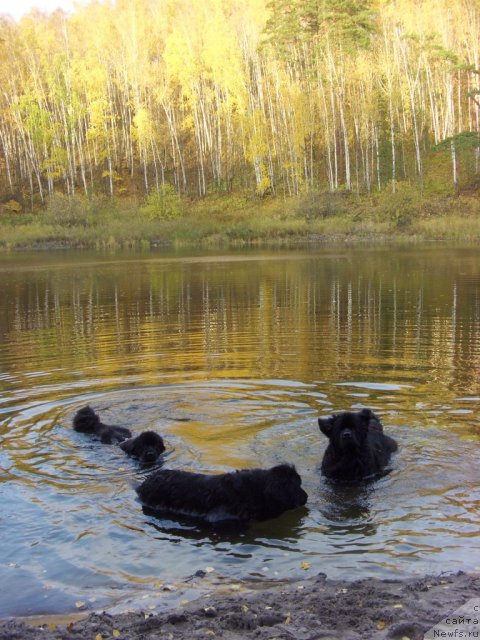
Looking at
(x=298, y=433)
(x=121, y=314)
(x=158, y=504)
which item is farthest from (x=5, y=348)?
(x=158, y=504)

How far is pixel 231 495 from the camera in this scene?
6.46 metres

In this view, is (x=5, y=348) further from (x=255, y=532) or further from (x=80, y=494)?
(x=255, y=532)

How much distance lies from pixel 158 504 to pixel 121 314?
14.3m

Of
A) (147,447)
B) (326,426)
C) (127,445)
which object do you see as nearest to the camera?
(326,426)

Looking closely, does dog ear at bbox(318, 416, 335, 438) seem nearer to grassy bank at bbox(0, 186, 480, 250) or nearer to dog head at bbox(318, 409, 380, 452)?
dog head at bbox(318, 409, 380, 452)

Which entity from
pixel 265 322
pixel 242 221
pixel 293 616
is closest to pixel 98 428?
pixel 293 616

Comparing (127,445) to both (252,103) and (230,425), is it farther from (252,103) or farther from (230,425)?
(252,103)

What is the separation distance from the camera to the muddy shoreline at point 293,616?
431cm

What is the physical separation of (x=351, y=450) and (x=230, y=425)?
2525mm

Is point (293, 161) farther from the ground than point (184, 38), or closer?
closer

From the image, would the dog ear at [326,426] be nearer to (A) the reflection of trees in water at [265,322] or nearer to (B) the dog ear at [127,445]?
(B) the dog ear at [127,445]

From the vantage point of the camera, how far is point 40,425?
32.1ft

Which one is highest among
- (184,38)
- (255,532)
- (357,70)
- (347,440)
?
(184,38)

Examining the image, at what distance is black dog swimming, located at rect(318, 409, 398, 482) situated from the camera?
7.43 metres
